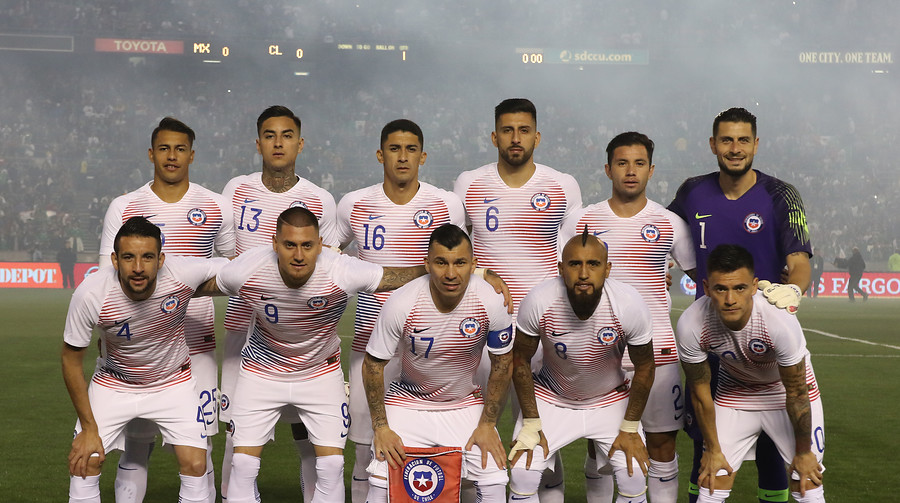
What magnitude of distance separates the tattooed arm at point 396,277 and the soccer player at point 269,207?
906 millimetres

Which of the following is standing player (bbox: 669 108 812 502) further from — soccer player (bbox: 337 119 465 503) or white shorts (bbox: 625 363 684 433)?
soccer player (bbox: 337 119 465 503)

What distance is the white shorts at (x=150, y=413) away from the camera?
16.2ft

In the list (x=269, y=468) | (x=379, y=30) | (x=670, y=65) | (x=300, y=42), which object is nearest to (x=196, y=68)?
(x=300, y=42)

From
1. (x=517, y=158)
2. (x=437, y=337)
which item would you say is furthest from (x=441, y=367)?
(x=517, y=158)

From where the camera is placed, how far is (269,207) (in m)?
5.89

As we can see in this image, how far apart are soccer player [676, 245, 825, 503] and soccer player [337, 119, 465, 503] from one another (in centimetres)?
167

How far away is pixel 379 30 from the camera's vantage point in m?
40.3

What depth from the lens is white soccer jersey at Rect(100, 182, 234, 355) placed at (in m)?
5.67

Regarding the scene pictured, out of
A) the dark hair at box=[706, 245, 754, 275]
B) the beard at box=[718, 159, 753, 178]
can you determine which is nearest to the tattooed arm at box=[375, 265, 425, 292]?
the dark hair at box=[706, 245, 754, 275]

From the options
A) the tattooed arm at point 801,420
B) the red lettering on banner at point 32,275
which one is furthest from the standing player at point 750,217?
the red lettering on banner at point 32,275

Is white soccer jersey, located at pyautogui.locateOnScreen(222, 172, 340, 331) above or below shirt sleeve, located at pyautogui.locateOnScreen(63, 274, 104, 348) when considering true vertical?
above

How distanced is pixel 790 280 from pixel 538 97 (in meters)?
36.2

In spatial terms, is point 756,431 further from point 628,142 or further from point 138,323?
point 138,323

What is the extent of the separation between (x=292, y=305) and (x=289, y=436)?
409 centimetres
